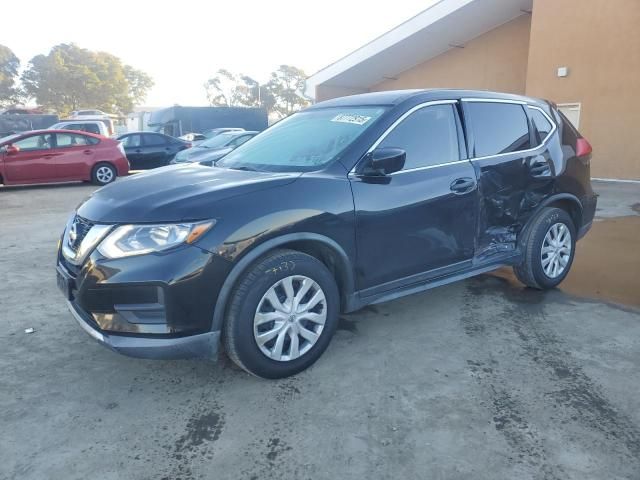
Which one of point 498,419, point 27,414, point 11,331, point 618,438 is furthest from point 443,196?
point 11,331

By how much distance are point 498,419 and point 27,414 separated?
2.51 metres

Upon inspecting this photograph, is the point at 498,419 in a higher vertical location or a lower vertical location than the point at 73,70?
lower

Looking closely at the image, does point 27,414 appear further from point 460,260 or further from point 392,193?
point 460,260

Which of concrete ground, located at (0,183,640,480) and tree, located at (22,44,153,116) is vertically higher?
tree, located at (22,44,153,116)

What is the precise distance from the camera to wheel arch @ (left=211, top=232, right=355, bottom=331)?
274 cm

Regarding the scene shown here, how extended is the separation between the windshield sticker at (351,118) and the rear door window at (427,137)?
0.23 meters

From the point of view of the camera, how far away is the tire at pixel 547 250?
4.27 m

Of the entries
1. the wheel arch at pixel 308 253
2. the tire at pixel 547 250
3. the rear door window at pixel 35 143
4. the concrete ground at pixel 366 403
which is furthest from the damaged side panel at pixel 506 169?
the rear door window at pixel 35 143

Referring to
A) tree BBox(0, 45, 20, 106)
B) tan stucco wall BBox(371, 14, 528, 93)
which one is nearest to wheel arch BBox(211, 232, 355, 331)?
tan stucco wall BBox(371, 14, 528, 93)

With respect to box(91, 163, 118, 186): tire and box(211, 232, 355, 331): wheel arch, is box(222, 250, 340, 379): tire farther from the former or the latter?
Result: box(91, 163, 118, 186): tire

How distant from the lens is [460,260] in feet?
12.4

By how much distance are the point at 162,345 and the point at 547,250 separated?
338 cm

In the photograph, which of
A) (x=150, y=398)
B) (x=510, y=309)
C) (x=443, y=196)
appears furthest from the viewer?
(x=510, y=309)

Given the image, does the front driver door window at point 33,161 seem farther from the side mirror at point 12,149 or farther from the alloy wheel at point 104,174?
the alloy wheel at point 104,174
